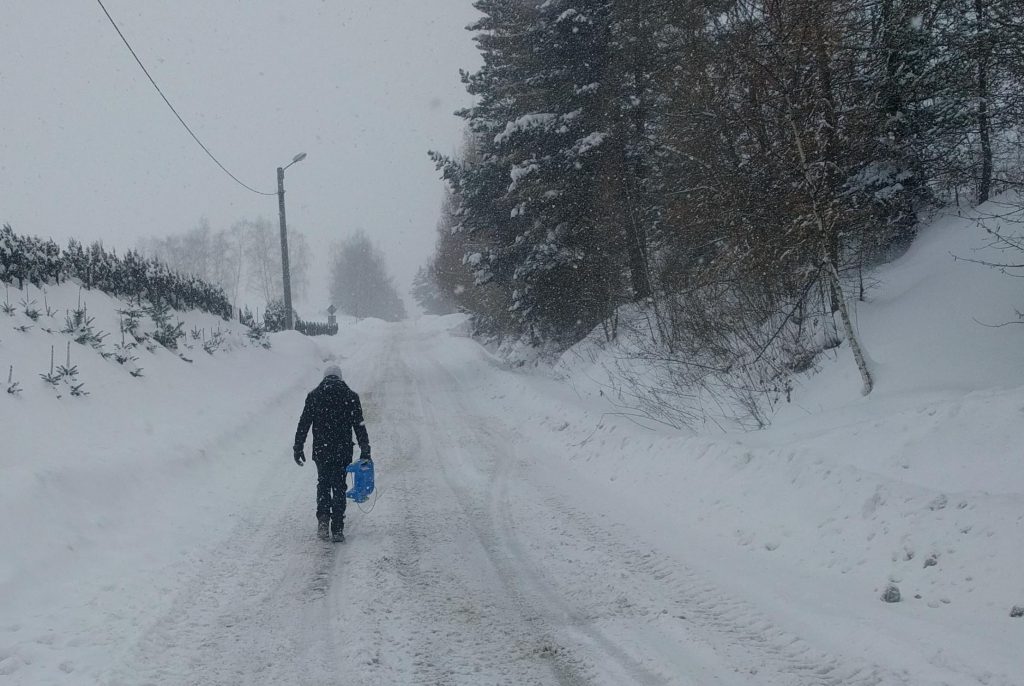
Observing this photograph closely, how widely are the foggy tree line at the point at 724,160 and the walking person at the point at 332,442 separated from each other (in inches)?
202

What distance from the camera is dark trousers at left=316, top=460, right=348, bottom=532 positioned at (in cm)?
641

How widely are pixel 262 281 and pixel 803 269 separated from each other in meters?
91.5

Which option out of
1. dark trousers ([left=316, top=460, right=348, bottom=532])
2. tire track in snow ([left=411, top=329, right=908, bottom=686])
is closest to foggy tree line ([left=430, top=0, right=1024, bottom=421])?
tire track in snow ([left=411, top=329, right=908, bottom=686])

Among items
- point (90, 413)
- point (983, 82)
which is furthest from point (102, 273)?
point (983, 82)

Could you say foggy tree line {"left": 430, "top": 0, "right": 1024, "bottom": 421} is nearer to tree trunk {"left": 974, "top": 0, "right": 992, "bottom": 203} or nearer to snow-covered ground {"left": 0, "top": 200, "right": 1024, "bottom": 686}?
tree trunk {"left": 974, "top": 0, "right": 992, "bottom": 203}

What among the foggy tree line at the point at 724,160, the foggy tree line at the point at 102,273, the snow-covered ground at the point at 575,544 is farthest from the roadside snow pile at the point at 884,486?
the foggy tree line at the point at 102,273

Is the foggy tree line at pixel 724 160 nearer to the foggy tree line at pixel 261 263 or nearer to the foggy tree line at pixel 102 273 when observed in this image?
the foggy tree line at pixel 102 273

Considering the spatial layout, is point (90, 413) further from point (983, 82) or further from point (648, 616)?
point (983, 82)

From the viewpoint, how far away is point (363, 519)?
7.10 metres

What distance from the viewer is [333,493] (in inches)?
259

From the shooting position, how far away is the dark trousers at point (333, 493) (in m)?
6.41

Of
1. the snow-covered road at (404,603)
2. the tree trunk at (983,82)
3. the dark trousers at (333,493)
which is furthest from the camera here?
the tree trunk at (983,82)

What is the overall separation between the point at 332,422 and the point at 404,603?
262cm

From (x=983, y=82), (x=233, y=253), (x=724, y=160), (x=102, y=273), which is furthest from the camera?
(x=233, y=253)
